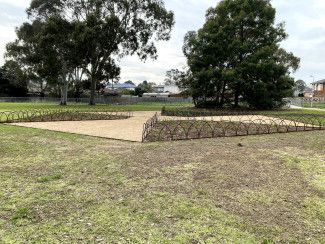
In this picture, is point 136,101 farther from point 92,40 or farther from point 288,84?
point 288,84

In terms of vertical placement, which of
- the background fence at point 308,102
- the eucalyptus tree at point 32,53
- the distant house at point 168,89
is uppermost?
the eucalyptus tree at point 32,53

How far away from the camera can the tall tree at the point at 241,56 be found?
112 feet

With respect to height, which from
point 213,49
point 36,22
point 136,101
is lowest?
point 136,101

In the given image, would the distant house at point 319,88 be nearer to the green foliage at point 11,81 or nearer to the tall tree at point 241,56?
the tall tree at point 241,56

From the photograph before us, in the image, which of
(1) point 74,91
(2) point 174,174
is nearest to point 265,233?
(2) point 174,174

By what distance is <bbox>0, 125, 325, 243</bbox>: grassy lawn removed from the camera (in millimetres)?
4520

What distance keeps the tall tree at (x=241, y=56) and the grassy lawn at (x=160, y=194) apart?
24.4m

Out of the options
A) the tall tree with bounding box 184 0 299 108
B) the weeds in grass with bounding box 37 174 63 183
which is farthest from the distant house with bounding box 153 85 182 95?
the weeds in grass with bounding box 37 174 63 183

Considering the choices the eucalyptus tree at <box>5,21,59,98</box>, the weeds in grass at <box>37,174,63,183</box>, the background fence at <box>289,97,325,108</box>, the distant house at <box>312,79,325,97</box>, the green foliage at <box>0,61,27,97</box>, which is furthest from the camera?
the distant house at <box>312,79,325,97</box>

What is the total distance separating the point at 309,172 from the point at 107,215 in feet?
16.6

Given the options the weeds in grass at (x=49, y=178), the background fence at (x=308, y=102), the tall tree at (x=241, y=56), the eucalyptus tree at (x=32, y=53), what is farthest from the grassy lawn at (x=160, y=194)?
the background fence at (x=308, y=102)

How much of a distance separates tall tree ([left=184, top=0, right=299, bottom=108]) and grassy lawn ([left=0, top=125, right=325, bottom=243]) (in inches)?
959

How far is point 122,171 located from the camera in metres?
7.68

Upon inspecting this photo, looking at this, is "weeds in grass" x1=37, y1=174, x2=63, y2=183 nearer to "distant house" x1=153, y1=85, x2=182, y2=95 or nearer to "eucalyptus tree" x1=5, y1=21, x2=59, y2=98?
"eucalyptus tree" x1=5, y1=21, x2=59, y2=98
